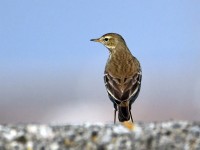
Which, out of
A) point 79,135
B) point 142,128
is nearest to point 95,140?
point 79,135

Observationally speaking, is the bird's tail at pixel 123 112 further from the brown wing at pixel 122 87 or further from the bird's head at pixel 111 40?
the bird's head at pixel 111 40

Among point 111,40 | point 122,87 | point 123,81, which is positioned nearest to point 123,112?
point 122,87

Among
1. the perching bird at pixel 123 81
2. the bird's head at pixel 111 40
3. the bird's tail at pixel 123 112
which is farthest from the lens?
the bird's head at pixel 111 40

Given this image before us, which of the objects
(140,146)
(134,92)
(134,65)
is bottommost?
(140,146)

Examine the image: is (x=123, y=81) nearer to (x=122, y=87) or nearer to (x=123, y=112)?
(x=122, y=87)

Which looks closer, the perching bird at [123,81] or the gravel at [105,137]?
the gravel at [105,137]

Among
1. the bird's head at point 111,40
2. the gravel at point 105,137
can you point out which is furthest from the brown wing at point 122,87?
the gravel at point 105,137

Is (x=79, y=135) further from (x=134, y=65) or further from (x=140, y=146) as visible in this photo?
(x=134, y=65)
